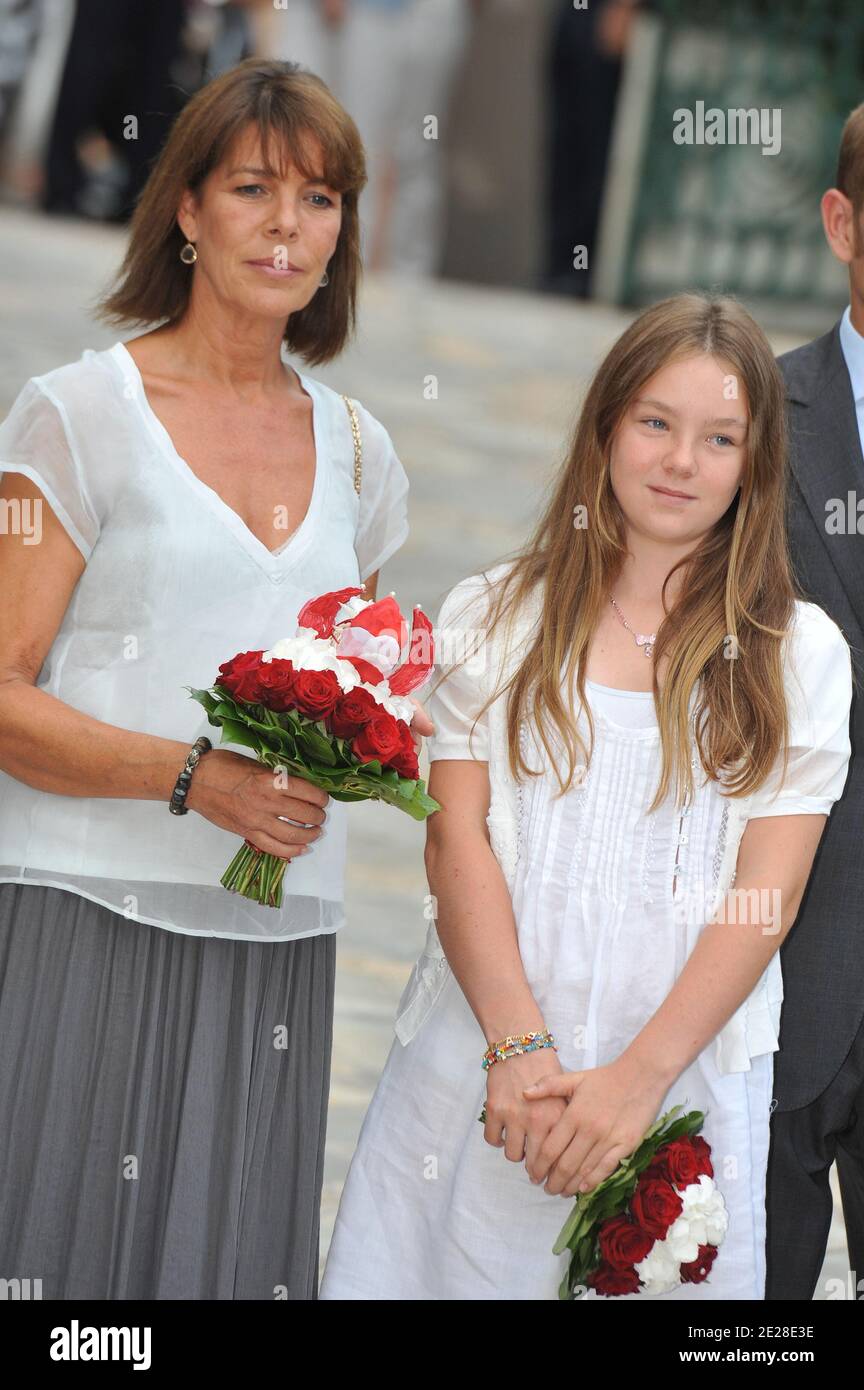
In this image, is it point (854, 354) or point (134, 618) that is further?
point (854, 354)

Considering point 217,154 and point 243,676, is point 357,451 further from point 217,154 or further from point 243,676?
point 243,676

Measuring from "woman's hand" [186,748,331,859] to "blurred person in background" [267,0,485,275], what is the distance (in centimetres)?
799

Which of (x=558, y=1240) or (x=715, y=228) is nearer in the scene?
(x=558, y=1240)

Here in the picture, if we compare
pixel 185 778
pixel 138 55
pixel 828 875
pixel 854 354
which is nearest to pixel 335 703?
pixel 185 778

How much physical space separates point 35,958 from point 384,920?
3.39m

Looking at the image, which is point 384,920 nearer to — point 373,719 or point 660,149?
point 373,719

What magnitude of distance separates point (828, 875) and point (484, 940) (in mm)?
662

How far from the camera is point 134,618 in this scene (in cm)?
308

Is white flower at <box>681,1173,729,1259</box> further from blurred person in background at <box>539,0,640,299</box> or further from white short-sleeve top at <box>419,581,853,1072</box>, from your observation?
blurred person in background at <box>539,0,640,299</box>

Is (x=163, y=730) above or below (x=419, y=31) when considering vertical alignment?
below

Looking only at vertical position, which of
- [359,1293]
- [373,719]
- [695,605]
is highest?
[695,605]

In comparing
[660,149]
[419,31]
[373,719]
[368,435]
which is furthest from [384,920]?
[660,149]

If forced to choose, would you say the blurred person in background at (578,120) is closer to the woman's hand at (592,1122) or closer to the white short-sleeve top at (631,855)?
the white short-sleeve top at (631,855)

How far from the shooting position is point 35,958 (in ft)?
10.1
